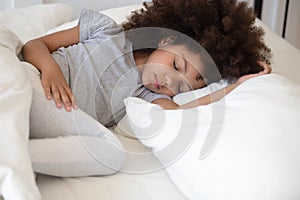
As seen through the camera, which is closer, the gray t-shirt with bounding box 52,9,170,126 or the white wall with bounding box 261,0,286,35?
the gray t-shirt with bounding box 52,9,170,126

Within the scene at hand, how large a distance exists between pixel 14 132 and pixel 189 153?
0.96ft

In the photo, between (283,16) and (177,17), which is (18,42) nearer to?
(177,17)

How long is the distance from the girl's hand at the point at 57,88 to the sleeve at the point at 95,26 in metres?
0.19

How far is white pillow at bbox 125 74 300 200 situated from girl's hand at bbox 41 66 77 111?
0.41 ft

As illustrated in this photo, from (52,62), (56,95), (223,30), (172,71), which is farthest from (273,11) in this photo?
(56,95)

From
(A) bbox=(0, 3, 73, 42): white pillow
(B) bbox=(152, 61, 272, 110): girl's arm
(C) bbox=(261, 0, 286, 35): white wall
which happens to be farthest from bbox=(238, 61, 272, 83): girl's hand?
(C) bbox=(261, 0, 286, 35): white wall

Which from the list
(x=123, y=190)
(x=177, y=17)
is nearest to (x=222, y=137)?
(x=123, y=190)

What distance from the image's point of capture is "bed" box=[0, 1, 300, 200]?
70 centimetres

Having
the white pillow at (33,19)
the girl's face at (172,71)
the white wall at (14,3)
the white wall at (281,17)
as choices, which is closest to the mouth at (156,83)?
the girl's face at (172,71)

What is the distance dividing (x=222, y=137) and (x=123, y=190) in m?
0.19

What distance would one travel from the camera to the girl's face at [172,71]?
3.54ft

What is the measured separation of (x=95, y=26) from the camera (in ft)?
3.92

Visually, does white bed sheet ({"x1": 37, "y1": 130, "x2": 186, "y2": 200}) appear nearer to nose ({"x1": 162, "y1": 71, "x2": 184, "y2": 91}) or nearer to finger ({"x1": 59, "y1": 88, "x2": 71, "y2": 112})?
finger ({"x1": 59, "y1": 88, "x2": 71, "y2": 112})

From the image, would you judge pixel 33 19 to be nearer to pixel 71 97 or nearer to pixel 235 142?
pixel 71 97
